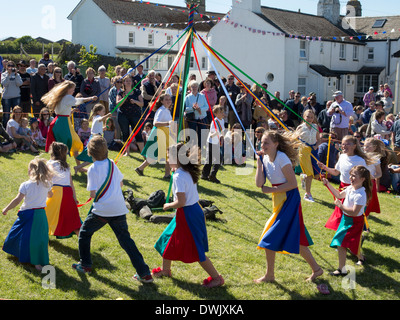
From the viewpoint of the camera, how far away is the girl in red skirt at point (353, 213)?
501 cm

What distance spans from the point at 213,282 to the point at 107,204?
1262 mm

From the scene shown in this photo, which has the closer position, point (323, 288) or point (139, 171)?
point (323, 288)

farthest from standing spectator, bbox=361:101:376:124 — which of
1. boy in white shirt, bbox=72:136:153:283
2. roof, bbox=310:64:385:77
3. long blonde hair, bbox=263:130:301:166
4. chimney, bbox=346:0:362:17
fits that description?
chimney, bbox=346:0:362:17

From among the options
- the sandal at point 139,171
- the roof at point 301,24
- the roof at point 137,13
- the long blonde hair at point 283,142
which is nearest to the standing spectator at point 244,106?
the sandal at point 139,171

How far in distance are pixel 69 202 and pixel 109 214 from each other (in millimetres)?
1105

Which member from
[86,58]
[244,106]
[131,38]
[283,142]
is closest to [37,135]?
[244,106]

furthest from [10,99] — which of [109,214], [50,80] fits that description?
[109,214]

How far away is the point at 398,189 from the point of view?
9062mm

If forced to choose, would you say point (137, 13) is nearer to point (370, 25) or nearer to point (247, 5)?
point (247, 5)

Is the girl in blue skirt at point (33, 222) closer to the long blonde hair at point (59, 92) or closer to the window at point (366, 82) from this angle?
the long blonde hair at point (59, 92)

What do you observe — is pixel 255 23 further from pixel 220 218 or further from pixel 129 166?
pixel 220 218

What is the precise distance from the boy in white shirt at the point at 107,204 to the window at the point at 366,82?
31.6 metres

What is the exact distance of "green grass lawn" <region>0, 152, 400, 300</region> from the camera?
4387 mm

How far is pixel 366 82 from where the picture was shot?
3338 centimetres
